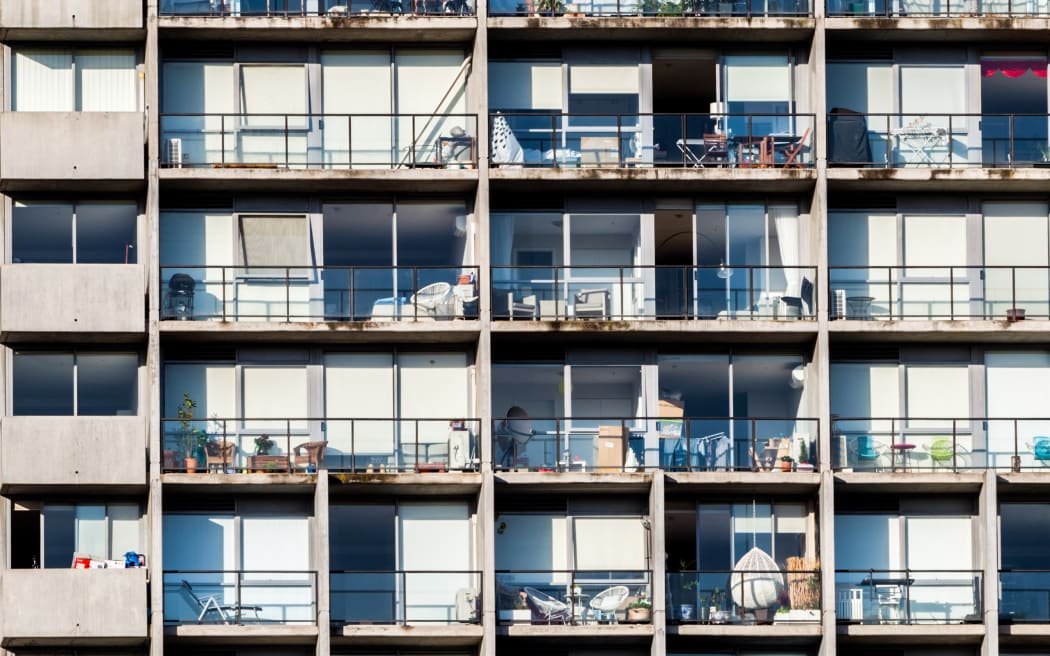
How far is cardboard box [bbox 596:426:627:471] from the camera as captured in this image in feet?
188

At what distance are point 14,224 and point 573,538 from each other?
14019 mm

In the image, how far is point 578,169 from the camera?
57.8m

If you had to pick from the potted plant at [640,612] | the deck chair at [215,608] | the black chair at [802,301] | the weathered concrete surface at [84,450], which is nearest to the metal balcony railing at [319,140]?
the weathered concrete surface at [84,450]

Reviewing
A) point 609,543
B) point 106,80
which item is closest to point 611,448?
point 609,543

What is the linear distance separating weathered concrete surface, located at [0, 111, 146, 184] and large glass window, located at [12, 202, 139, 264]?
109 cm

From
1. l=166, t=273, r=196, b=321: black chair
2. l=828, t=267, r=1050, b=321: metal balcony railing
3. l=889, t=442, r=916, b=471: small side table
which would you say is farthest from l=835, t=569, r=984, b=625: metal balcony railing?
l=166, t=273, r=196, b=321: black chair

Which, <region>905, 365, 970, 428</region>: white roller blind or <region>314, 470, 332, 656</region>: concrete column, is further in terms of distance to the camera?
<region>905, 365, 970, 428</region>: white roller blind

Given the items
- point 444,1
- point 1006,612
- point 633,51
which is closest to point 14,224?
point 444,1

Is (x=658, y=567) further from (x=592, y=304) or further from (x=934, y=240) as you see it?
(x=934, y=240)

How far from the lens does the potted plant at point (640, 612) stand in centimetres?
5625

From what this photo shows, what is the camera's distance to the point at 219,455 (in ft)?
187

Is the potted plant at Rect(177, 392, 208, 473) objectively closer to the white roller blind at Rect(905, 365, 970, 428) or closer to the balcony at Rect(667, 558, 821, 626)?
the balcony at Rect(667, 558, 821, 626)

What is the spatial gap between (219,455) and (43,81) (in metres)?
9.47

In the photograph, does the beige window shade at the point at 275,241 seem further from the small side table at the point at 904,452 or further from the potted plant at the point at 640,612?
the small side table at the point at 904,452
